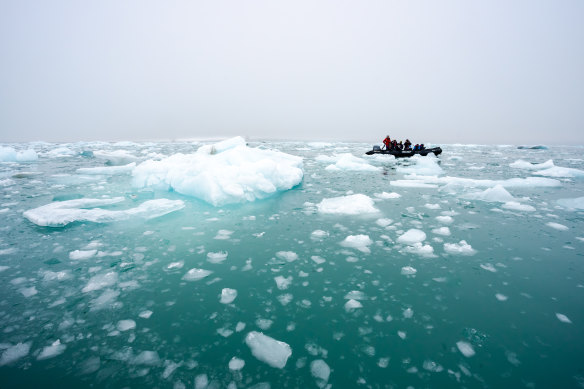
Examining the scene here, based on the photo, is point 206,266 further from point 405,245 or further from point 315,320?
point 405,245

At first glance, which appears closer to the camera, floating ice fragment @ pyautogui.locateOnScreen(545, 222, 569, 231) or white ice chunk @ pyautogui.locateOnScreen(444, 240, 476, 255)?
white ice chunk @ pyautogui.locateOnScreen(444, 240, 476, 255)

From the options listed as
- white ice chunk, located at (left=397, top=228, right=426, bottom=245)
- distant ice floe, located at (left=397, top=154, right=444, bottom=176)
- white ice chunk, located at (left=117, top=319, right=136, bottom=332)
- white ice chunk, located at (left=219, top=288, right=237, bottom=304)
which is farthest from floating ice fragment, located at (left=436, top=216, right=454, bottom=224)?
distant ice floe, located at (left=397, top=154, right=444, bottom=176)

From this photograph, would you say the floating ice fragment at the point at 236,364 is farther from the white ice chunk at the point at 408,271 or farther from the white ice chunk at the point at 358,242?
the white ice chunk at the point at 358,242

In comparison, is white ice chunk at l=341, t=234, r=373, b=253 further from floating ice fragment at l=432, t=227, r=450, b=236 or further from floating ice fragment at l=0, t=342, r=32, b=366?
floating ice fragment at l=0, t=342, r=32, b=366

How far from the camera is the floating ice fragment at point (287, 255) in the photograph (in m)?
3.80

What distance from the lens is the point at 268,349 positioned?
86.4 inches

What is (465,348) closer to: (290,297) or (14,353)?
(290,297)

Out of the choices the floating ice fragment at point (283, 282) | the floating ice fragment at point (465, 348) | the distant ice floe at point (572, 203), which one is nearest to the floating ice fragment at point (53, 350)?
the floating ice fragment at point (283, 282)

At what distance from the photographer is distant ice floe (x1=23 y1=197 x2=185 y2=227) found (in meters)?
4.90

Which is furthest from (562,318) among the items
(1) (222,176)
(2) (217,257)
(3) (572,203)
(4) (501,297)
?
(1) (222,176)

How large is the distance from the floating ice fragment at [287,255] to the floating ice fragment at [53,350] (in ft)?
8.09

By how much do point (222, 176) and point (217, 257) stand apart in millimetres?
Answer: 3622

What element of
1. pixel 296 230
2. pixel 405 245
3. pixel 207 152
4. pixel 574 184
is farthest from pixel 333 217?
pixel 574 184

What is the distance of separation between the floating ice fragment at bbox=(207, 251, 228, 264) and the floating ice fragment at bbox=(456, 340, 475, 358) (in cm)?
292
